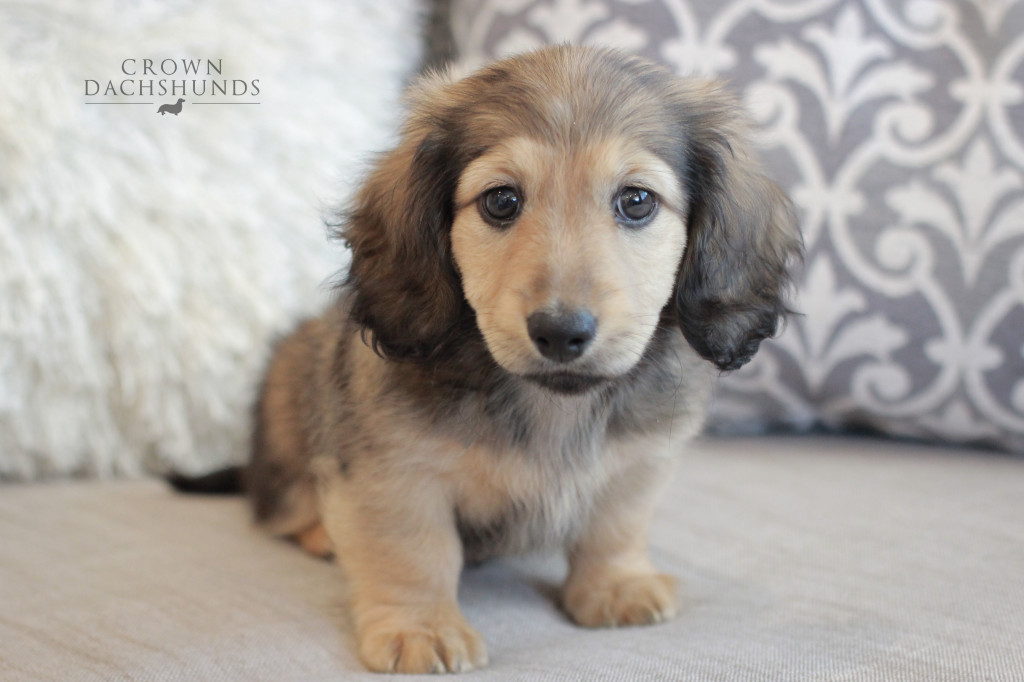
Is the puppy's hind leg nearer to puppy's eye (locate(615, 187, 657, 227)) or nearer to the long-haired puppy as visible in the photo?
the long-haired puppy

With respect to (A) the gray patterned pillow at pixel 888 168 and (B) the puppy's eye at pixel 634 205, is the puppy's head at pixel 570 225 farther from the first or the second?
(A) the gray patterned pillow at pixel 888 168

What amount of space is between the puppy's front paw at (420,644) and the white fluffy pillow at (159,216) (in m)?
1.02

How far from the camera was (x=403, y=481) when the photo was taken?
170 cm

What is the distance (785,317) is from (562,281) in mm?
561

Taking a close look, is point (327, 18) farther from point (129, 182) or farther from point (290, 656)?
point (290, 656)

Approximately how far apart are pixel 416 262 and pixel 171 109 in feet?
3.75

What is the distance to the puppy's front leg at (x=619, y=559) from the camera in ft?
6.02

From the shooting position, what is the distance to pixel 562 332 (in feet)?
4.60

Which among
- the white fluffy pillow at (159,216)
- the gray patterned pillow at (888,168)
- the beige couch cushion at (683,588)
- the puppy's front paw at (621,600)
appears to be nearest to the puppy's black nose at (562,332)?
the beige couch cushion at (683,588)

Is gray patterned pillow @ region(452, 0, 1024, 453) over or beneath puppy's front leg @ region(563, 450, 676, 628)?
over

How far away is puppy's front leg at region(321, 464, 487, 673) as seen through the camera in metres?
1.67

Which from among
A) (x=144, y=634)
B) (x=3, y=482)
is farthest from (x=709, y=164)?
(x=3, y=482)

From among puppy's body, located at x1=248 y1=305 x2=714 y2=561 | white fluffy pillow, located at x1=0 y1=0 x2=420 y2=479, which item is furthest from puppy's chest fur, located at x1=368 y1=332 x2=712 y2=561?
white fluffy pillow, located at x1=0 y1=0 x2=420 y2=479

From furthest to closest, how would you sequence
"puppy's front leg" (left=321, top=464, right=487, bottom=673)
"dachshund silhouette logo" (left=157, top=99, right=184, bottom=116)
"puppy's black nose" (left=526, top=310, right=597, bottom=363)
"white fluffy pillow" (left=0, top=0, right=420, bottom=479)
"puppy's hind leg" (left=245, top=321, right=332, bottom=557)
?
"dachshund silhouette logo" (left=157, top=99, right=184, bottom=116) < "white fluffy pillow" (left=0, top=0, right=420, bottom=479) < "puppy's hind leg" (left=245, top=321, right=332, bottom=557) < "puppy's front leg" (left=321, top=464, right=487, bottom=673) < "puppy's black nose" (left=526, top=310, right=597, bottom=363)
